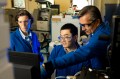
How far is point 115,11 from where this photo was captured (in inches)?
108

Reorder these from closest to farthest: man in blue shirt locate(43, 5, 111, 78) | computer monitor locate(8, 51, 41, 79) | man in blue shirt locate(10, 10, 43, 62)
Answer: computer monitor locate(8, 51, 41, 79) < man in blue shirt locate(43, 5, 111, 78) < man in blue shirt locate(10, 10, 43, 62)

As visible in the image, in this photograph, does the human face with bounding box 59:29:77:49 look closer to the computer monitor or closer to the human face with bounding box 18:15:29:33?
the human face with bounding box 18:15:29:33

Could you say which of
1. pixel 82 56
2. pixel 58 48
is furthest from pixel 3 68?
pixel 58 48

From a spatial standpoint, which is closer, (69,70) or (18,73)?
(18,73)

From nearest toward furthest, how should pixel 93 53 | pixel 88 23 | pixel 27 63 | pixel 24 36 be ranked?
pixel 27 63
pixel 93 53
pixel 88 23
pixel 24 36

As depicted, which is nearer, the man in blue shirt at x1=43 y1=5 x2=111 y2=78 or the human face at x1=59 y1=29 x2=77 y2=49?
the man in blue shirt at x1=43 y1=5 x2=111 y2=78

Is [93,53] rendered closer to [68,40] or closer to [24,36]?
[68,40]

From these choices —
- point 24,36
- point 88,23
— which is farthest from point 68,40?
point 24,36

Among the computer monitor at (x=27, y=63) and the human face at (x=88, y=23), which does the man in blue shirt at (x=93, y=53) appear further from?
the computer monitor at (x=27, y=63)

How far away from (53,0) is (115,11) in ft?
7.86

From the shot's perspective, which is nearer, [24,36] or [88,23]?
[88,23]

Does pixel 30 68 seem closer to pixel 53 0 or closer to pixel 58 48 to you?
pixel 58 48

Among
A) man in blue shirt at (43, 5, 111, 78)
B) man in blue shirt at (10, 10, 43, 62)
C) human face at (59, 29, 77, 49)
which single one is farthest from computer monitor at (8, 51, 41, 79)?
man in blue shirt at (10, 10, 43, 62)

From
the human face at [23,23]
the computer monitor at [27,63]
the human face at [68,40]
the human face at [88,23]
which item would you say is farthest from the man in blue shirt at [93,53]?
the computer monitor at [27,63]
